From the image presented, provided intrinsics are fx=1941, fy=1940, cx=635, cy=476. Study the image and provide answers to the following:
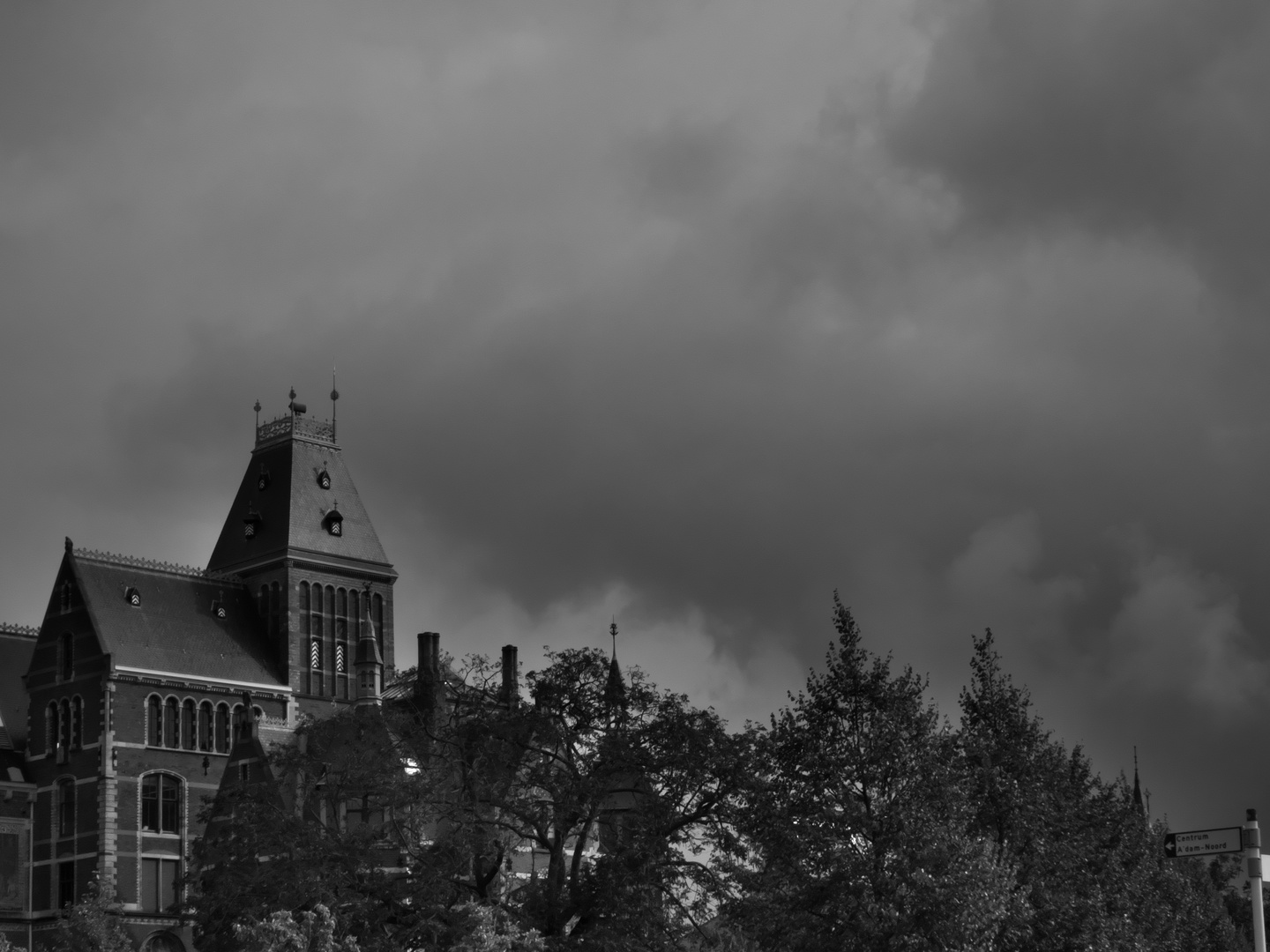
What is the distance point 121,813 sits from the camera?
102 m

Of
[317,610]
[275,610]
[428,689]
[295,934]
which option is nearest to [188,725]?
[275,610]

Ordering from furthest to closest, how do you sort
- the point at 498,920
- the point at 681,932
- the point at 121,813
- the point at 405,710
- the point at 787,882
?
the point at 121,813 → the point at 405,710 → the point at 681,932 → the point at 498,920 → the point at 787,882

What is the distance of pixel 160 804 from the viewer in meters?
104

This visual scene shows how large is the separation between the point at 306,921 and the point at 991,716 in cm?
2112

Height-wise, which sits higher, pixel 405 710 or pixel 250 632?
pixel 250 632

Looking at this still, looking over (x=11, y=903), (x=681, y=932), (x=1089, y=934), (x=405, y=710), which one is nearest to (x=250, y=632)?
(x=11, y=903)

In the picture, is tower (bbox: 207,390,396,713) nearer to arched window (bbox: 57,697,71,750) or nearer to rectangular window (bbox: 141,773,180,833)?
rectangular window (bbox: 141,773,180,833)

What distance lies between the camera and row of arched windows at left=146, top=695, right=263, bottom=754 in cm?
10481

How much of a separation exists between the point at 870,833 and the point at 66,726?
228ft

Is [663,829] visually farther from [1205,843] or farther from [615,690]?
[1205,843]

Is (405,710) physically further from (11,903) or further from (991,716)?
(11,903)

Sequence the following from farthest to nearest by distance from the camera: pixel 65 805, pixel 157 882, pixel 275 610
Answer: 1. pixel 275 610
2. pixel 65 805
3. pixel 157 882

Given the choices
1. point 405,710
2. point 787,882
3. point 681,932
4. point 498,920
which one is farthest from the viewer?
point 405,710

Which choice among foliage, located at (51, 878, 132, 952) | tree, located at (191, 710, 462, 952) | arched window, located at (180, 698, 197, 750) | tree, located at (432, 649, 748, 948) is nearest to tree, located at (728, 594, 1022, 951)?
tree, located at (432, 649, 748, 948)
